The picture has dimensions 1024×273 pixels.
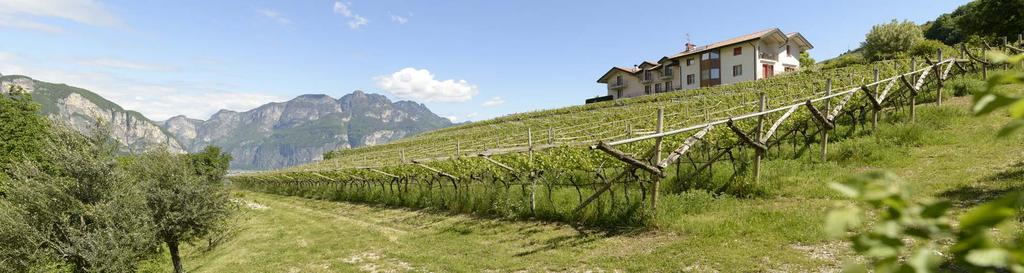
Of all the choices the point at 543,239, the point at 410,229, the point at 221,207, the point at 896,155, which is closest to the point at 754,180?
the point at 896,155

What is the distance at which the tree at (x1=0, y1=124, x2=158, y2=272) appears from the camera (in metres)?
11.3

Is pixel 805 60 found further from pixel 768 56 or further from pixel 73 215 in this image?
pixel 73 215

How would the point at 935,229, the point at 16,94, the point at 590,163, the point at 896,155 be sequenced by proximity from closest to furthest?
the point at 935,229 < the point at 896,155 < the point at 590,163 < the point at 16,94

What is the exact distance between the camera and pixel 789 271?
A: 7484 mm

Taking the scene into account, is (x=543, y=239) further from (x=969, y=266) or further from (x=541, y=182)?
(x=969, y=266)

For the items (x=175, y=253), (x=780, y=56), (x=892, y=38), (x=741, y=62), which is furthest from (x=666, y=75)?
(x=175, y=253)

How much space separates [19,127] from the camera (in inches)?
1172

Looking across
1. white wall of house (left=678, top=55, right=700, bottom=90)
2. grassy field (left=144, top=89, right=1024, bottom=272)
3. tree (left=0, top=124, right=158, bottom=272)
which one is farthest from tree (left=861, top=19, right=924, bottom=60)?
tree (left=0, top=124, right=158, bottom=272)

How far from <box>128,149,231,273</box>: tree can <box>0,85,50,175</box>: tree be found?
19.5m

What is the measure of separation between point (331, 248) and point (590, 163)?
872cm

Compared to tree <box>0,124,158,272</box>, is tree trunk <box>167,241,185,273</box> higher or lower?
lower

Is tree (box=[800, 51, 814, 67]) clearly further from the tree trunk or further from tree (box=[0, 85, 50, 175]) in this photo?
tree (box=[0, 85, 50, 175])

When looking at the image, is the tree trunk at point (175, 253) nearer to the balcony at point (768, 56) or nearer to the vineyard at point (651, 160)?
the vineyard at point (651, 160)

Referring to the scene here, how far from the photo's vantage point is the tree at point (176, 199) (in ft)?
46.1
